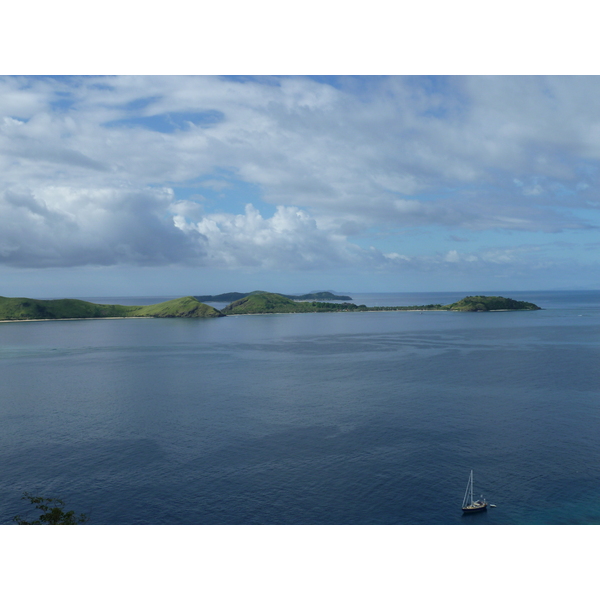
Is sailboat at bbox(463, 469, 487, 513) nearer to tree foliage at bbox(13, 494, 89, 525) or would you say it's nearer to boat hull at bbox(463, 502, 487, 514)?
boat hull at bbox(463, 502, 487, 514)

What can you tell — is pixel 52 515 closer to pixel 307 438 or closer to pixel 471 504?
pixel 307 438

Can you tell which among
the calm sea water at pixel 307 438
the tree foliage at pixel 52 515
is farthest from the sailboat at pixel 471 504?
the tree foliage at pixel 52 515

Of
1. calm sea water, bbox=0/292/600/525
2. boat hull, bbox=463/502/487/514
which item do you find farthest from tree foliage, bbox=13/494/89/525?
boat hull, bbox=463/502/487/514

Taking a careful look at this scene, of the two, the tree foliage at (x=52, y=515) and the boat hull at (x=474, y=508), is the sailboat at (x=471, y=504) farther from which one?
the tree foliage at (x=52, y=515)

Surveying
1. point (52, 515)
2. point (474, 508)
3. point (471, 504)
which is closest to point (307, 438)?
point (471, 504)

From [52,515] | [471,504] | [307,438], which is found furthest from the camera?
[307,438]

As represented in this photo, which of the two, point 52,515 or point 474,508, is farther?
point 474,508

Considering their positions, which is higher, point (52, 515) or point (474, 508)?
point (52, 515)

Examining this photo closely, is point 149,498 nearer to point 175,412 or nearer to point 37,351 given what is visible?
point 175,412
